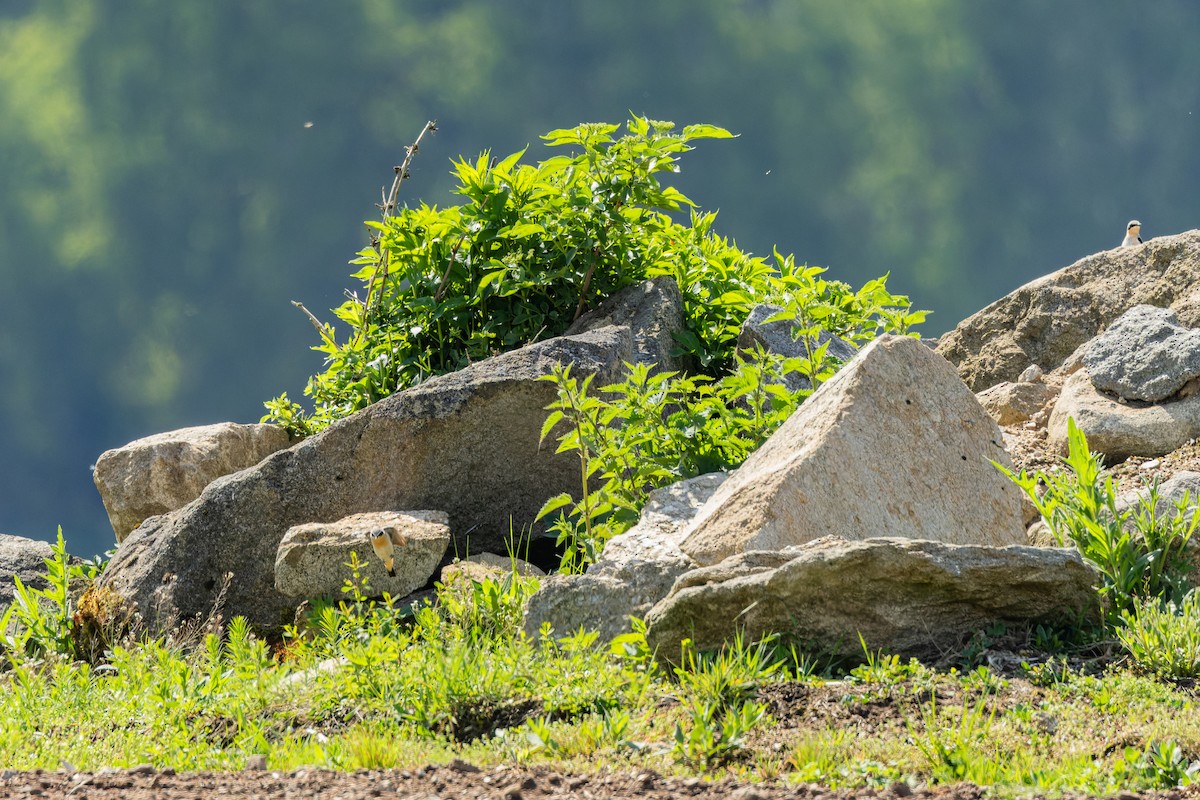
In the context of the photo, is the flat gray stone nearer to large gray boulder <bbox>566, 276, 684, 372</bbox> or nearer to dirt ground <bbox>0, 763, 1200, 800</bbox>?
large gray boulder <bbox>566, 276, 684, 372</bbox>

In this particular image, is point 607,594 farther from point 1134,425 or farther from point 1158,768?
point 1134,425

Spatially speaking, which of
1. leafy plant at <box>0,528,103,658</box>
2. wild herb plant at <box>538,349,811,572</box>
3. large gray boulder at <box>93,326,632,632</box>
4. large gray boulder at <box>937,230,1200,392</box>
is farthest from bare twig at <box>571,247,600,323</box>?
leafy plant at <box>0,528,103,658</box>

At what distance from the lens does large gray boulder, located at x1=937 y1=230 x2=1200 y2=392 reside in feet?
28.7

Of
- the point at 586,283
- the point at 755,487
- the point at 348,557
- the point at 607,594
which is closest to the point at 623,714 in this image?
the point at 607,594

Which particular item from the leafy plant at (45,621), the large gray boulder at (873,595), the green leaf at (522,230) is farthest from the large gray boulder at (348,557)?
the green leaf at (522,230)

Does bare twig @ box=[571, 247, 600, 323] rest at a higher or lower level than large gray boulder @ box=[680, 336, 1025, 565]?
higher

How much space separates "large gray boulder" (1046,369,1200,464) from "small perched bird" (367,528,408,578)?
150 inches

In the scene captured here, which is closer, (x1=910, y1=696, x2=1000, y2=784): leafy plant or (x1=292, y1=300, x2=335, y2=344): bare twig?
(x1=910, y1=696, x2=1000, y2=784): leafy plant

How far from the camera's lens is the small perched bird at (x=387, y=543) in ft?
21.6

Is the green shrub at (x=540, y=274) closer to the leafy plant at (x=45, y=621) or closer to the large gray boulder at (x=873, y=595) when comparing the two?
the leafy plant at (x=45, y=621)

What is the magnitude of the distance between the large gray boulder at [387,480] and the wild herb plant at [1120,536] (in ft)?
9.17

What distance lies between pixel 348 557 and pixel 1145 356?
4785mm

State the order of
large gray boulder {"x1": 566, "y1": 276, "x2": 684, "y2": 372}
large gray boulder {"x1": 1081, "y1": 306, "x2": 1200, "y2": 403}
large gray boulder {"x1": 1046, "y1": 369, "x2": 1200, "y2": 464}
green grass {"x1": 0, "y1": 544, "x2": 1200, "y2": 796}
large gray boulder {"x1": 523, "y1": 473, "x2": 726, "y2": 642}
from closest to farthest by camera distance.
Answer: green grass {"x1": 0, "y1": 544, "x2": 1200, "y2": 796}, large gray boulder {"x1": 523, "y1": 473, "x2": 726, "y2": 642}, large gray boulder {"x1": 1046, "y1": 369, "x2": 1200, "y2": 464}, large gray boulder {"x1": 1081, "y1": 306, "x2": 1200, "y2": 403}, large gray boulder {"x1": 566, "y1": 276, "x2": 684, "y2": 372}

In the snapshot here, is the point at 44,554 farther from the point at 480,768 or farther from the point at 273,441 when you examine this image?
the point at 480,768
